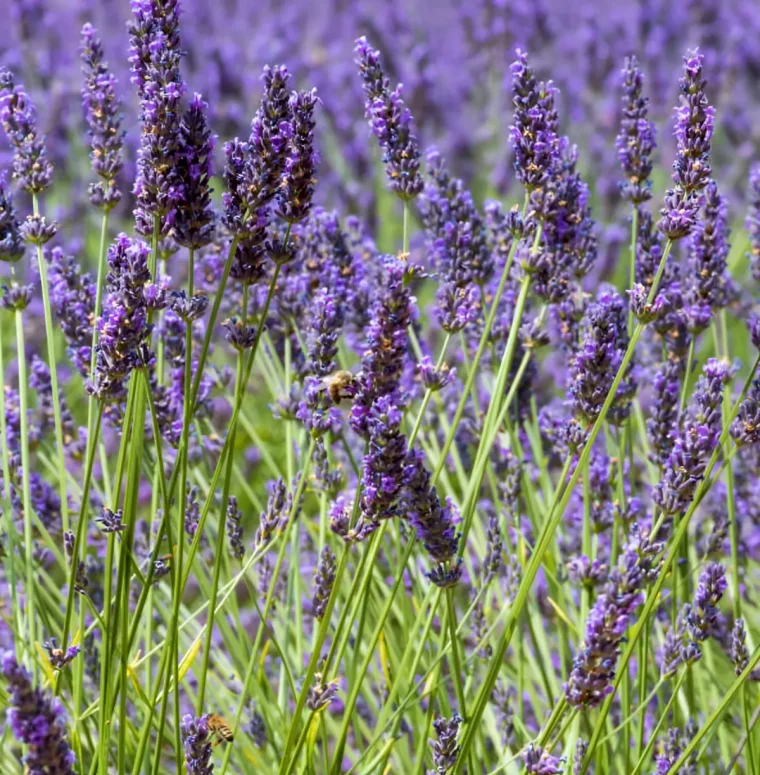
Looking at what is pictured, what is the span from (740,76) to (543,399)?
10.7ft

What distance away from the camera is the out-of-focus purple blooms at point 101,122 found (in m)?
1.96

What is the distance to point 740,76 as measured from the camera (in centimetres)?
608

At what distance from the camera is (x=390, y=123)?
6.26 feet

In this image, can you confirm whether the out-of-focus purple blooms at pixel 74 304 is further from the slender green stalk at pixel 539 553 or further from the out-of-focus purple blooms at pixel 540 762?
the out-of-focus purple blooms at pixel 540 762

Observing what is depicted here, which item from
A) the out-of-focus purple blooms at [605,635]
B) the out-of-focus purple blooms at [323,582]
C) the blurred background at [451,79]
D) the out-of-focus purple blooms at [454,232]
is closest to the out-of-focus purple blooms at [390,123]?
the out-of-focus purple blooms at [454,232]

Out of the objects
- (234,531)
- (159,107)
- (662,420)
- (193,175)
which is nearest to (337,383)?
(234,531)

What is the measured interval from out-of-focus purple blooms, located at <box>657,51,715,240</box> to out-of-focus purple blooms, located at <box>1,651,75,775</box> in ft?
3.40

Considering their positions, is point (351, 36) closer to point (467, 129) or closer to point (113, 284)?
point (467, 129)

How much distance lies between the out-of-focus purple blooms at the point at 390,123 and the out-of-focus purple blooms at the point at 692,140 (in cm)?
45

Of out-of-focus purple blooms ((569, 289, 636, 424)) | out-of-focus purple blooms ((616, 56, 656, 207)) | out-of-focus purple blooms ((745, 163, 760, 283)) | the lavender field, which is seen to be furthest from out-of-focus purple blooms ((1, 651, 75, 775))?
out-of-focus purple blooms ((745, 163, 760, 283))

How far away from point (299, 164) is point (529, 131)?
0.39 m

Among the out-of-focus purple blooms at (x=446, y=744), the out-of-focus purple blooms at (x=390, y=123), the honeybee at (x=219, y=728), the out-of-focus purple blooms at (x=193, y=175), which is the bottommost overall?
the out-of-focus purple blooms at (x=446, y=744)

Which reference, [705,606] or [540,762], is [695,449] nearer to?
[705,606]

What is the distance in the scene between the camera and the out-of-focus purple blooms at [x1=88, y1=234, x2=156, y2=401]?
1493mm
